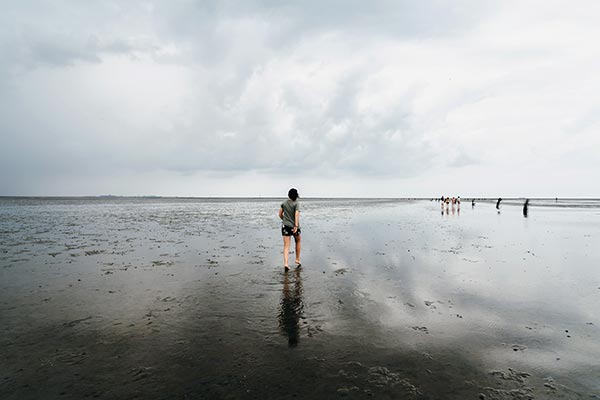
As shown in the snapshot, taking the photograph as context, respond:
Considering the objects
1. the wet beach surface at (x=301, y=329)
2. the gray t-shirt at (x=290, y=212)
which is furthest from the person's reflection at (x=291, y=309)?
the gray t-shirt at (x=290, y=212)

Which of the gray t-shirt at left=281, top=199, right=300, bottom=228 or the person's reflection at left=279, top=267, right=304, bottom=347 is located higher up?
the gray t-shirt at left=281, top=199, right=300, bottom=228

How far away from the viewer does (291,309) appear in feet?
25.3

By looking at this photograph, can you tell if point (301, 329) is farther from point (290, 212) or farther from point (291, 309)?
point (290, 212)

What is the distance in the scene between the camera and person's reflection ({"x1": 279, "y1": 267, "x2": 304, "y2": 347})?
630cm

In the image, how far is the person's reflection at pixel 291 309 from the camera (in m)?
6.30

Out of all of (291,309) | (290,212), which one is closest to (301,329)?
(291,309)

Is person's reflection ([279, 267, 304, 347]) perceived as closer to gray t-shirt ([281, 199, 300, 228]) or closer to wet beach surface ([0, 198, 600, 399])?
wet beach surface ([0, 198, 600, 399])

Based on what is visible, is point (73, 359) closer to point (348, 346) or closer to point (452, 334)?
point (348, 346)

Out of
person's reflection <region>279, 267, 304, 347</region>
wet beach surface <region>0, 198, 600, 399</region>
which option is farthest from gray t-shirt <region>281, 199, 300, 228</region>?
person's reflection <region>279, 267, 304, 347</region>

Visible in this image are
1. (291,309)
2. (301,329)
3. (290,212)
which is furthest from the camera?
(290,212)

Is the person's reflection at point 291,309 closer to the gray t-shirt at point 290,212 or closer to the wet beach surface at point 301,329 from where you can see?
the wet beach surface at point 301,329

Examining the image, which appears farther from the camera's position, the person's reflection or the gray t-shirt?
the gray t-shirt

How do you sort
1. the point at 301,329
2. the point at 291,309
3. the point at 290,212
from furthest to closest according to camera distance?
1. the point at 290,212
2. the point at 291,309
3. the point at 301,329

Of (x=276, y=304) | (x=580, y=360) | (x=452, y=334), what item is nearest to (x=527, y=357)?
(x=580, y=360)
